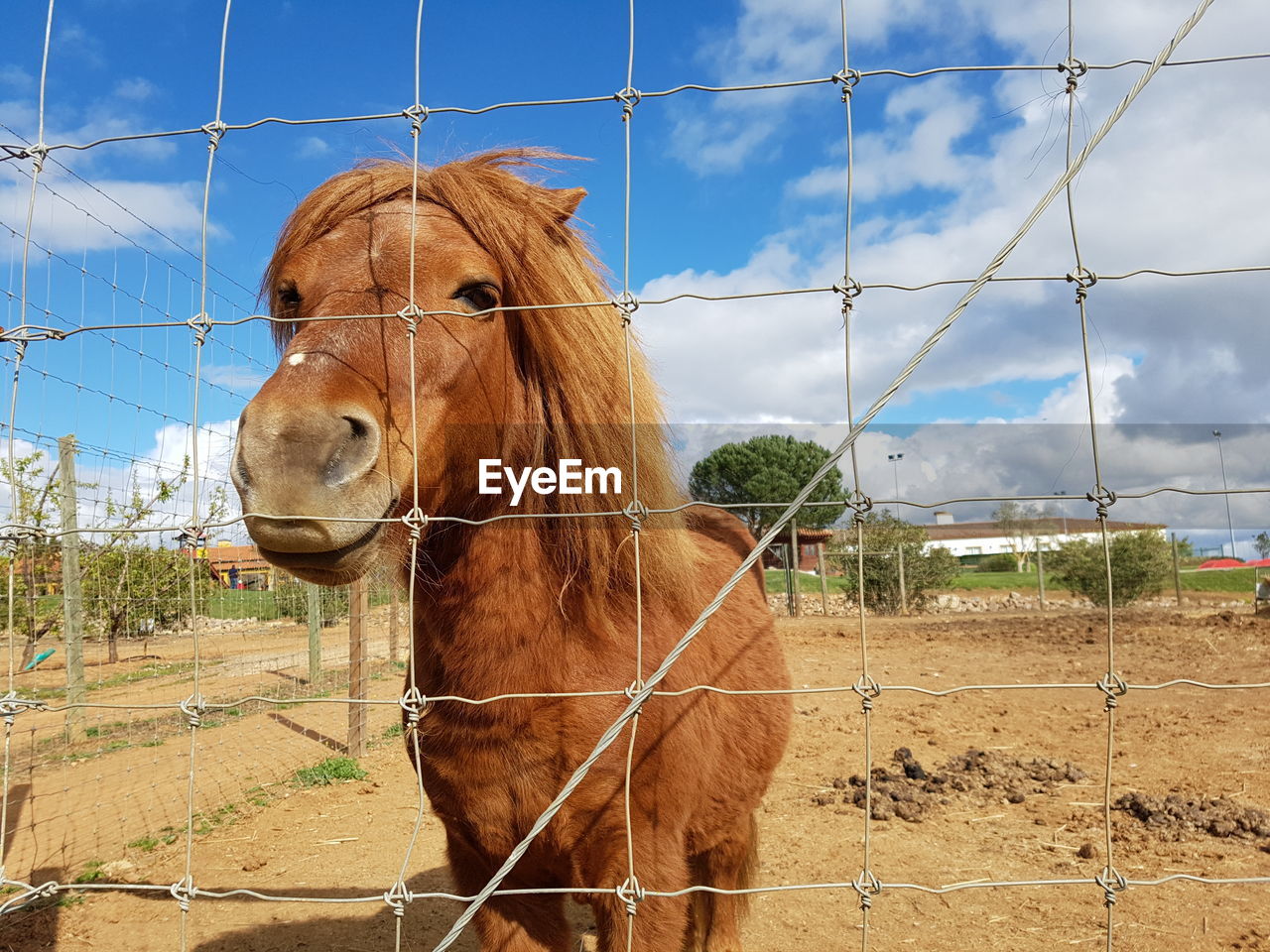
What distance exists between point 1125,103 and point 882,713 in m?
6.95

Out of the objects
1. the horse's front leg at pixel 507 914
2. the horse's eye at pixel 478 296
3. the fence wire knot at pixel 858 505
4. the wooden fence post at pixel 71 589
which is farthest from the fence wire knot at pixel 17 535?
the wooden fence post at pixel 71 589

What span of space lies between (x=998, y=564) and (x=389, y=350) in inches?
892

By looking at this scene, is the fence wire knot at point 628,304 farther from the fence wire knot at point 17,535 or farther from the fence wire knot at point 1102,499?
the fence wire knot at point 17,535

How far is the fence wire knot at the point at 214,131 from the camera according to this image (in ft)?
5.59

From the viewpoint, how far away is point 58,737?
274 inches

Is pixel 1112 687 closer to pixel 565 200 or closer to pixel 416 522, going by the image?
pixel 416 522

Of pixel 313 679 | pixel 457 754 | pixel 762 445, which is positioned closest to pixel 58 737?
pixel 313 679

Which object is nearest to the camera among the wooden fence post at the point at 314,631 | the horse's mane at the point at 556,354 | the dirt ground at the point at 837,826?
the horse's mane at the point at 556,354

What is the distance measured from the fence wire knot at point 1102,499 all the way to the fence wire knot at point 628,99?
118 centimetres

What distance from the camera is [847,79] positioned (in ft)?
5.12

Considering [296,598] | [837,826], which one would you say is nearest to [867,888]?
[837,826]

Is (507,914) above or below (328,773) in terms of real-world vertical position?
above

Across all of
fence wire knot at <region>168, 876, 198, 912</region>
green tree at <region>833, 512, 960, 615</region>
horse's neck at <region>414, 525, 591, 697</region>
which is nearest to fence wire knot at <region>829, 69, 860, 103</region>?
horse's neck at <region>414, 525, 591, 697</region>

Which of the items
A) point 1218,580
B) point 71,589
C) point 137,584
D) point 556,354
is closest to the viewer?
point 556,354
